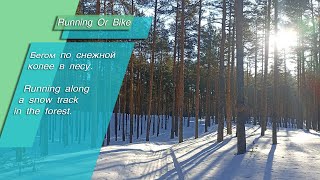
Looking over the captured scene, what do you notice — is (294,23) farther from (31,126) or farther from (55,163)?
(55,163)

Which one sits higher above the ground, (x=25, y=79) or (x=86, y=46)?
(x=86, y=46)

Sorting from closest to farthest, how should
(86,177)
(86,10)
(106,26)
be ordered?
1. (86,177)
2. (106,26)
3. (86,10)

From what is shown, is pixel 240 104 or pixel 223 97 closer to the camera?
pixel 240 104

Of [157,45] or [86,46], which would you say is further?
[157,45]

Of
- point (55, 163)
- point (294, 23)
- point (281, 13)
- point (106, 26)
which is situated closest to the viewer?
point (55, 163)

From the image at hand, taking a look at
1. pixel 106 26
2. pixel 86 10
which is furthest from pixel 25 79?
A: pixel 86 10

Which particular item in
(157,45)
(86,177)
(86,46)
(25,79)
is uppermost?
(157,45)

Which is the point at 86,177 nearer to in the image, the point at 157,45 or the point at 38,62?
the point at 38,62

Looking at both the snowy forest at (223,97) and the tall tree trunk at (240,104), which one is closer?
the snowy forest at (223,97)

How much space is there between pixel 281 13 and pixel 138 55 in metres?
11.9

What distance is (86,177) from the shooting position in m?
8.45

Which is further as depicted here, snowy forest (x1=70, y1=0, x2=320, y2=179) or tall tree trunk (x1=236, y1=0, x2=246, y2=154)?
tall tree trunk (x1=236, y1=0, x2=246, y2=154)

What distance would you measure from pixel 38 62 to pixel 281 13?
17.1m

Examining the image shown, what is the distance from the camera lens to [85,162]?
1108 cm
